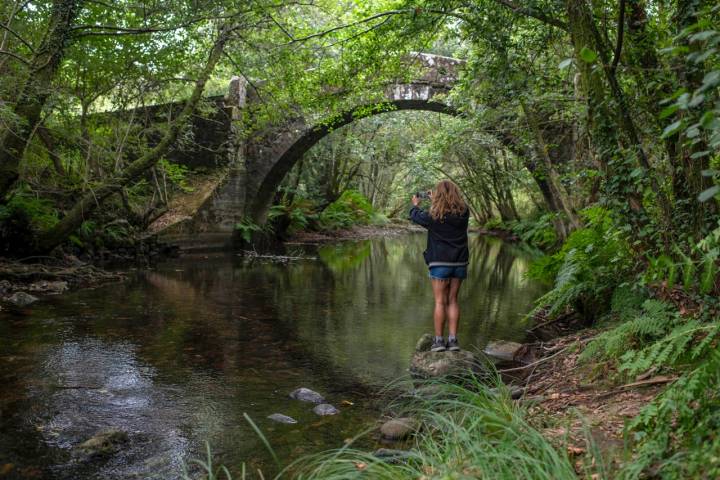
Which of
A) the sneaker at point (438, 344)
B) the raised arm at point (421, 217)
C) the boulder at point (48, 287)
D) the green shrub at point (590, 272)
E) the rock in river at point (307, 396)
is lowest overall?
the rock in river at point (307, 396)

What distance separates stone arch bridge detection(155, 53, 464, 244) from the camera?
17453mm

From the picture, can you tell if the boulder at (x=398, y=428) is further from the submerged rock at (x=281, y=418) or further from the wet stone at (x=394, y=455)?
the submerged rock at (x=281, y=418)

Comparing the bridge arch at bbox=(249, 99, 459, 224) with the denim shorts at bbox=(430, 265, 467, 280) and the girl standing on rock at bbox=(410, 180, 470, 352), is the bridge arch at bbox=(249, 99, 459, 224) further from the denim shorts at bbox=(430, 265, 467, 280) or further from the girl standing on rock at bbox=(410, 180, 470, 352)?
the denim shorts at bbox=(430, 265, 467, 280)

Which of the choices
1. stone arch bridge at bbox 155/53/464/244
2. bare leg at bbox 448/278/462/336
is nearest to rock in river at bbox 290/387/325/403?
bare leg at bbox 448/278/462/336

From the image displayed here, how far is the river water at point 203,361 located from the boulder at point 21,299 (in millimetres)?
190

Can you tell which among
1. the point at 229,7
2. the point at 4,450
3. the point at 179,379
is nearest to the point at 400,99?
the point at 229,7

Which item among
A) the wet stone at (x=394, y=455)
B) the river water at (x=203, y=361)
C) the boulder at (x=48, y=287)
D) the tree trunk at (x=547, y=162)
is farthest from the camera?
the boulder at (x=48, y=287)

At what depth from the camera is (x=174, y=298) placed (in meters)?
9.75

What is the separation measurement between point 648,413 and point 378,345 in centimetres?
449

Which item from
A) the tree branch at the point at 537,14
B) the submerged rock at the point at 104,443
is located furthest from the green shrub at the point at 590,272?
the submerged rock at the point at 104,443

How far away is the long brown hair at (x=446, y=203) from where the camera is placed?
609cm

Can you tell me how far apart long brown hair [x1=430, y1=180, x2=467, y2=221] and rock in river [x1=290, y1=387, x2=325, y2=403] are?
202 centimetres

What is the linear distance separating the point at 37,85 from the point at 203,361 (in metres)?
5.25

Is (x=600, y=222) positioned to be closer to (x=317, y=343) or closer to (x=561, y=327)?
(x=561, y=327)
